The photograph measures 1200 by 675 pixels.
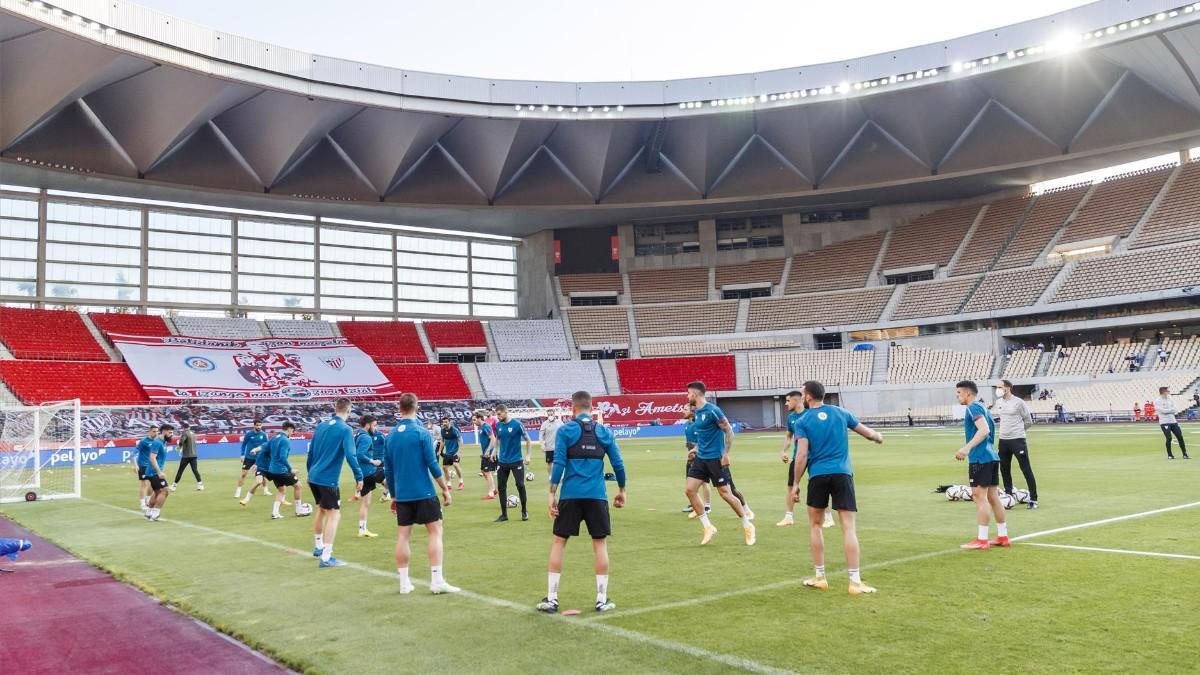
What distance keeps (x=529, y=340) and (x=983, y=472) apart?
57685 mm

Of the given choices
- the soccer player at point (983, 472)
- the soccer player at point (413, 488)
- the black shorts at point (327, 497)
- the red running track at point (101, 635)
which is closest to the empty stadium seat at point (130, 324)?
the red running track at point (101, 635)

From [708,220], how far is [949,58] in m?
27.4

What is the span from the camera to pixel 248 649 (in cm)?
656

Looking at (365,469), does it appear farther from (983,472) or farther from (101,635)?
(983,472)

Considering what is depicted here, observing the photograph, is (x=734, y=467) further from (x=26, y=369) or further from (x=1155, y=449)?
(x=26, y=369)

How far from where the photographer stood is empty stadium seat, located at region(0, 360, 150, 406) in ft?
143

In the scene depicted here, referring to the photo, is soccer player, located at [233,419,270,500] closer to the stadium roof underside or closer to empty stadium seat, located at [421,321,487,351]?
the stadium roof underside

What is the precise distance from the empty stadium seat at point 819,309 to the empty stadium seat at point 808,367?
11.0 feet

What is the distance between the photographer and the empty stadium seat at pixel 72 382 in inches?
1711

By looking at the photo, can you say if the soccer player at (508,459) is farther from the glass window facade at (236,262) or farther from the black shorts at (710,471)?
the glass window facade at (236,262)

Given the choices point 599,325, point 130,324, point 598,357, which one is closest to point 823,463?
point 130,324

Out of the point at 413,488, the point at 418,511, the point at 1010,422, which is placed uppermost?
the point at 1010,422

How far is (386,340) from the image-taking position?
2466 inches

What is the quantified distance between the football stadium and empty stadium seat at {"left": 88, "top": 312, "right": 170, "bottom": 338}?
0.26 m
